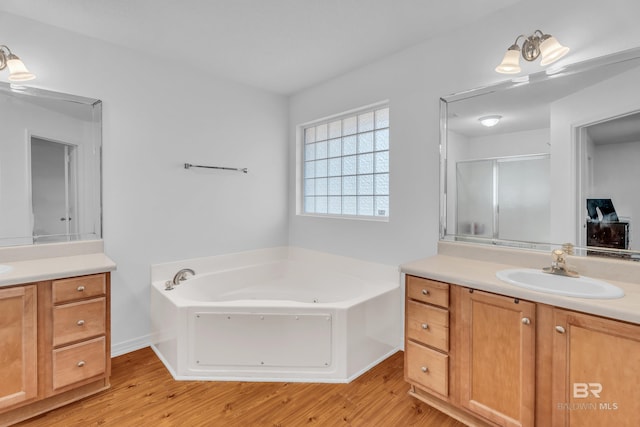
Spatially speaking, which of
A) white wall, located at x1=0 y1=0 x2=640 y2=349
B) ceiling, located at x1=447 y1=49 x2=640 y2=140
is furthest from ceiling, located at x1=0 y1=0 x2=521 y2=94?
ceiling, located at x1=447 y1=49 x2=640 y2=140

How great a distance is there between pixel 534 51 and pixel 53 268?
124 inches

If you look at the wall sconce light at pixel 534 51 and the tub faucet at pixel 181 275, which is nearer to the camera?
the wall sconce light at pixel 534 51

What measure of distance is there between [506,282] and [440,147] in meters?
1.14

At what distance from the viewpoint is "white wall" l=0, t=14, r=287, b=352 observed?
2.33 m

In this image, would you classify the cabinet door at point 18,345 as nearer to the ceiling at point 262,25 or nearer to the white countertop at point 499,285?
the ceiling at point 262,25

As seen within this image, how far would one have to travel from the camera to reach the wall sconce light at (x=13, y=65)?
6.60 feet

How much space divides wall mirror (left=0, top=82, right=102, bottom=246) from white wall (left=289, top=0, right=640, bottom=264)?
1991mm

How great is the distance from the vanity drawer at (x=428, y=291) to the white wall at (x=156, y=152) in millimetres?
1969

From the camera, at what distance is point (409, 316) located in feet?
6.34

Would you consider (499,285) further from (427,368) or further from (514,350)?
(427,368)

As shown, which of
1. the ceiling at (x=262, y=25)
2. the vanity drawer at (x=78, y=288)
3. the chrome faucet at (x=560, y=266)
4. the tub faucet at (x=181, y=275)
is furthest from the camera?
the tub faucet at (x=181, y=275)

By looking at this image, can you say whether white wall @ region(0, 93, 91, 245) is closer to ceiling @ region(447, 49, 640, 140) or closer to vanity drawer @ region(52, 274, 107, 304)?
vanity drawer @ region(52, 274, 107, 304)

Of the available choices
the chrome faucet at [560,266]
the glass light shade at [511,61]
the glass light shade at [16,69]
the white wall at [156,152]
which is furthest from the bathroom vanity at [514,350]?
the glass light shade at [16,69]

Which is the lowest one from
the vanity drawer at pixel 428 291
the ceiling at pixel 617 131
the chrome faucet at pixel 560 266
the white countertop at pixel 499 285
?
the vanity drawer at pixel 428 291
